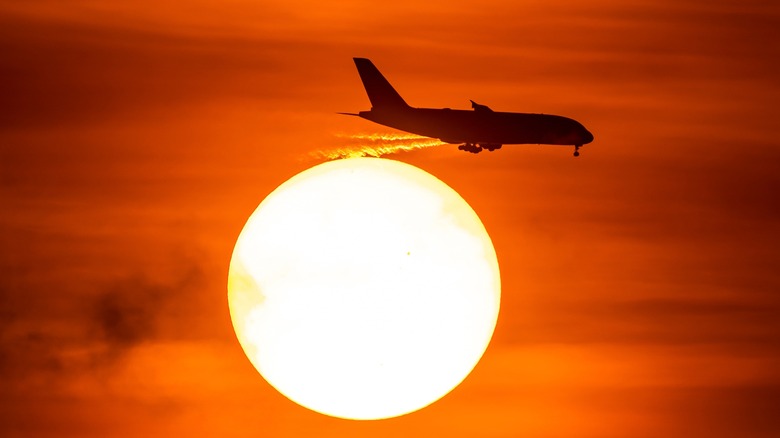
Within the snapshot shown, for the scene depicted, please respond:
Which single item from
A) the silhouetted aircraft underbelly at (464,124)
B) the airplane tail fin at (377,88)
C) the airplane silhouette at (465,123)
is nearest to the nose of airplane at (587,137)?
the airplane silhouette at (465,123)

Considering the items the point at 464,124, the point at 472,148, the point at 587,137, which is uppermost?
the point at 587,137

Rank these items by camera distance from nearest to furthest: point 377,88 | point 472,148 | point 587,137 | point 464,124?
point 472,148 < point 464,124 < point 377,88 < point 587,137

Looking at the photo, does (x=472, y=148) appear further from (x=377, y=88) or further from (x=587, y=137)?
(x=587, y=137)

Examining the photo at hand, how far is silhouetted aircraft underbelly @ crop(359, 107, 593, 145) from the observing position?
134875 millimetres

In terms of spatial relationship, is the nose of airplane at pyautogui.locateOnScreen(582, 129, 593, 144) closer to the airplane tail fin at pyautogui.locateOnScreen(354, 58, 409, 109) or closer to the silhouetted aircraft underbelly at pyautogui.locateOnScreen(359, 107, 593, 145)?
the silhouetted aircraft underbelly at pyautogui.locateOnScreen(359, 107, 593, 145)

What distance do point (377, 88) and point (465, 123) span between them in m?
12.6

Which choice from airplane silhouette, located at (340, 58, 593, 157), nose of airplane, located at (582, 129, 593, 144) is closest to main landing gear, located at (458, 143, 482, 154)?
airplane silhouette, located at (340, 58, 593, 157)

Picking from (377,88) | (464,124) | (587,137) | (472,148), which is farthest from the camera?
(587,137)

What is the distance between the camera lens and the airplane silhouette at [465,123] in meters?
135

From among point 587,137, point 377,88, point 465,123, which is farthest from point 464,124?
point 587,137

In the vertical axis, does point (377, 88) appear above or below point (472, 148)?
above

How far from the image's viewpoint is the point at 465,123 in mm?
136750

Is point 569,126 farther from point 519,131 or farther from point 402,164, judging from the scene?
point 402,164

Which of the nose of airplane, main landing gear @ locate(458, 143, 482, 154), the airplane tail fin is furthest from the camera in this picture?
the nose of airplane
